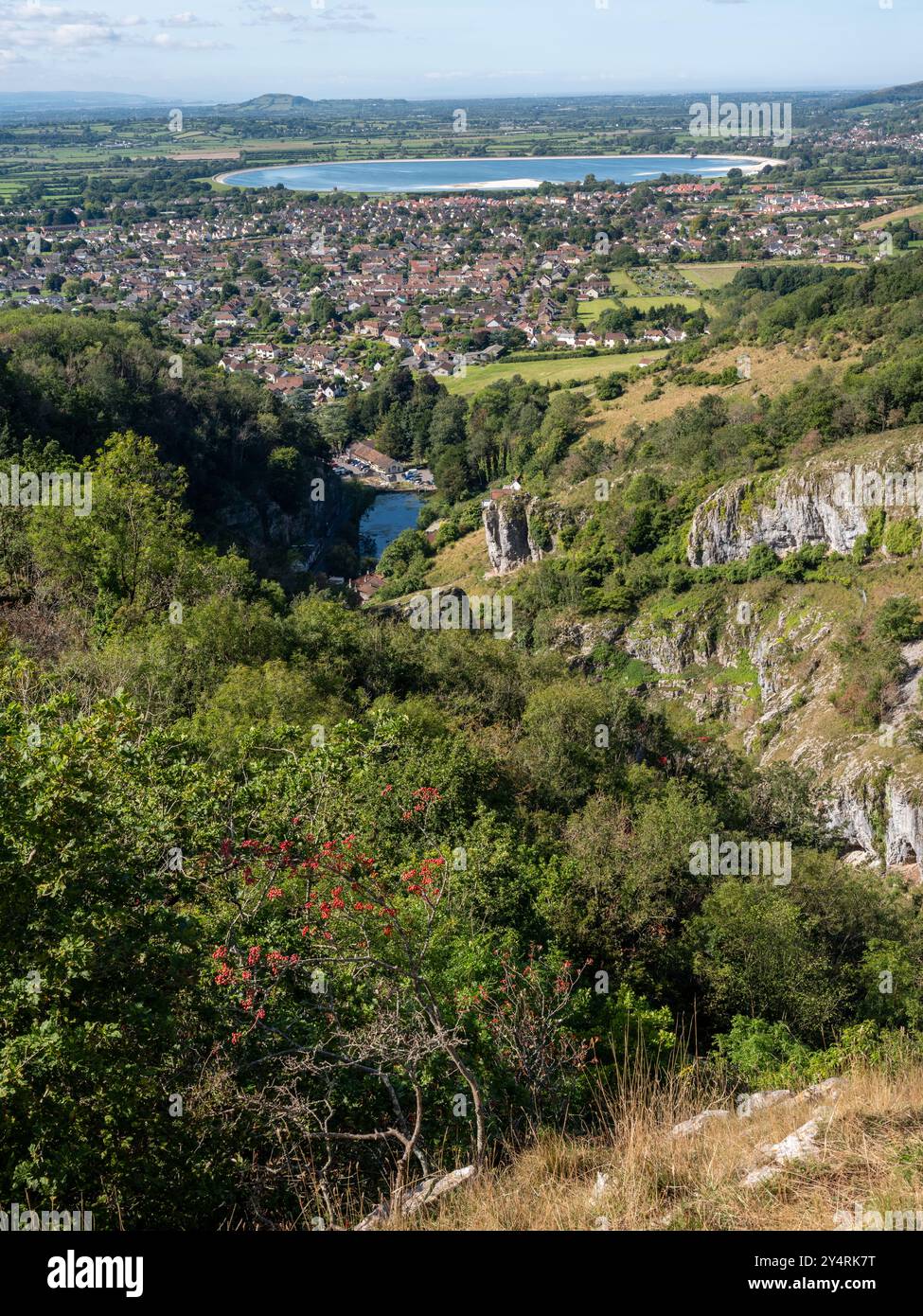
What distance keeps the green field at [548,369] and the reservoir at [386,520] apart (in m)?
14.0

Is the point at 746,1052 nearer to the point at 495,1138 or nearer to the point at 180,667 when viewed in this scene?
the point at 495,1138

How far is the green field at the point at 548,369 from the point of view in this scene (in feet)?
257

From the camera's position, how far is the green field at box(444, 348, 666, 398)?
257 feet

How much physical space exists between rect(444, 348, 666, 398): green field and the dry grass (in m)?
73.2

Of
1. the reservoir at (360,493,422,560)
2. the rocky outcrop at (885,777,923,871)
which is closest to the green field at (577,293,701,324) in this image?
the reservoir at (360,493,422,560)

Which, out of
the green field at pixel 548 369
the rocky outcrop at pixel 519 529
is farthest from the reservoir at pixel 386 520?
the green field at pixel 548 369

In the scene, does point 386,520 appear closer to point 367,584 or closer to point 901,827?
point 367,584

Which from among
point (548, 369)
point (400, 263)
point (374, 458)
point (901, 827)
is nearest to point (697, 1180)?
point (901, 827)

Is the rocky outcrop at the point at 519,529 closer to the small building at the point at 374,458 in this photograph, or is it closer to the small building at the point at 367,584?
the small building at the point at 367,584

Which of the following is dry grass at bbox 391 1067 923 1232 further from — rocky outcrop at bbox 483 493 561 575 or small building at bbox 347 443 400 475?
small building at bbox 347 443 400 475

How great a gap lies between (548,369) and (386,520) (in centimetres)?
2461

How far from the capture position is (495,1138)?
21.0 ft

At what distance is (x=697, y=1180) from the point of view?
16.8 feet
